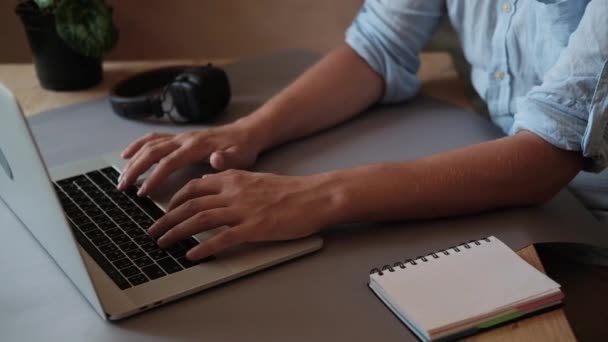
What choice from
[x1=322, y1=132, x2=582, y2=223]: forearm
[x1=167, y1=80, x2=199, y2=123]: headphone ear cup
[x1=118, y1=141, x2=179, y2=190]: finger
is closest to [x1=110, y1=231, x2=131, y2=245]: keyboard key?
[x1=118, y1=141, x2=179, y2=190]: finger

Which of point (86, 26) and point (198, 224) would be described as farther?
point (86, 26)

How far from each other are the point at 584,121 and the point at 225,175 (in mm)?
411

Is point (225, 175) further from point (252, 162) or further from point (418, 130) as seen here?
point (418, 130)

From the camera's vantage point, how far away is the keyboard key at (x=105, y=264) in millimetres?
732

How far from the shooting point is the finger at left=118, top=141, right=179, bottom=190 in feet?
3.03

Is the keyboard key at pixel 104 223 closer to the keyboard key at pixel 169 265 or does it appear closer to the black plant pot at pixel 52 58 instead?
the keyboard key at pixel 169 265

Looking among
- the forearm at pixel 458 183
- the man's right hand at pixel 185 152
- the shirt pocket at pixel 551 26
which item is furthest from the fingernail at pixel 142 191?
the shirt pocket at pixel 551 26

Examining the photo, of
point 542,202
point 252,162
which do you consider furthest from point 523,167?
point 252,162

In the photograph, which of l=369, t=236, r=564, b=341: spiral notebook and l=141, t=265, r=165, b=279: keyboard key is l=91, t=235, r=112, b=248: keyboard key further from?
l=369, t=236, r=564, b=341: spiral notebook

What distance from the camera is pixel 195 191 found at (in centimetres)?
84

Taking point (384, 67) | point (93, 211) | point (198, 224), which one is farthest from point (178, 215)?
point (384, 67)

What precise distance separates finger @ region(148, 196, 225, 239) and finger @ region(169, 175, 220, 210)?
23 mm

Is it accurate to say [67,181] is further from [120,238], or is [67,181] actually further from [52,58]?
[52,58]

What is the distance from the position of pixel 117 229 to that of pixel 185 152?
0.53ft
